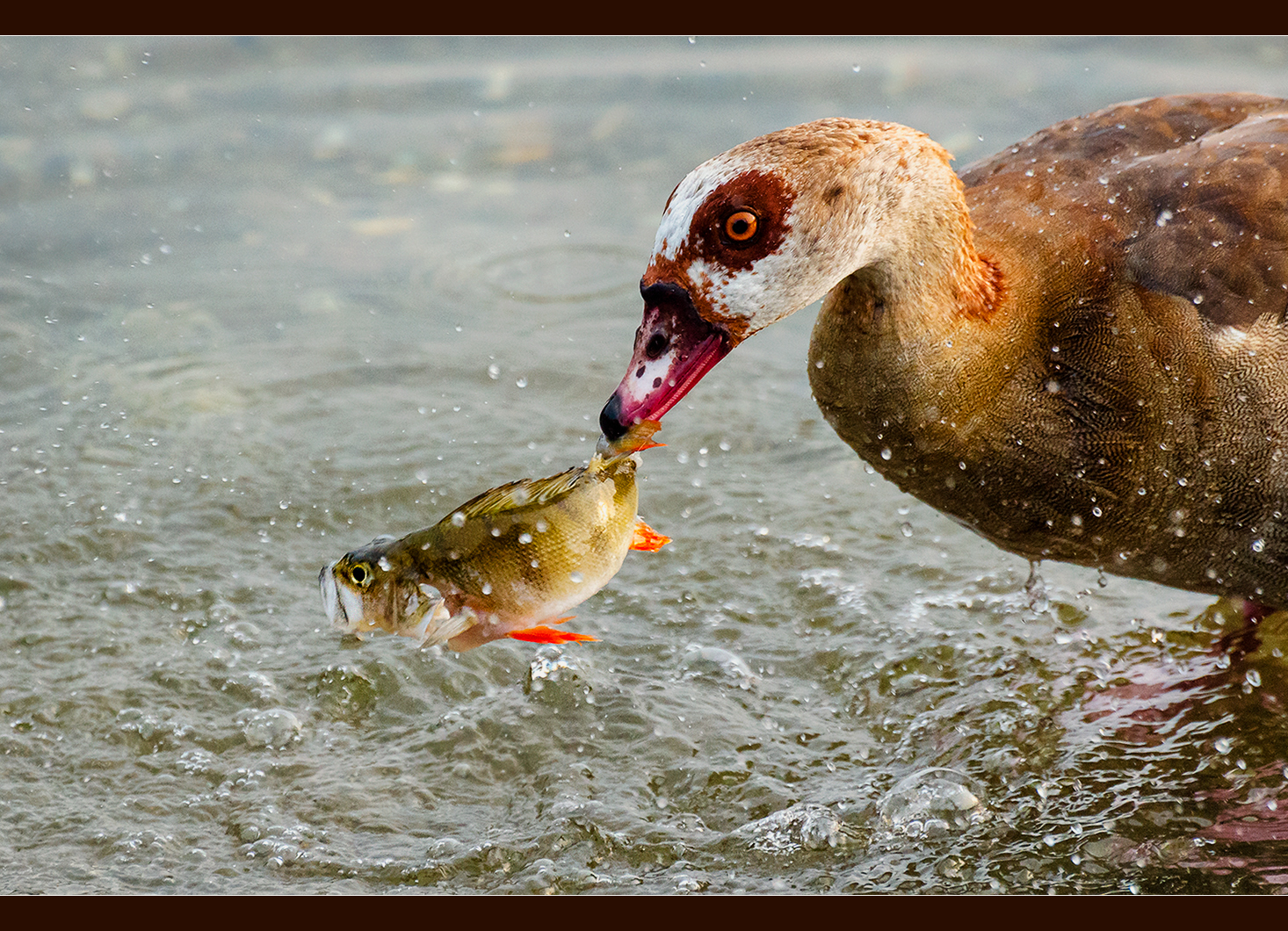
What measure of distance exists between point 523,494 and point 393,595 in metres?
0.33

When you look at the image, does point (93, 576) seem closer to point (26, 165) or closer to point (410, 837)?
point (410, 837)

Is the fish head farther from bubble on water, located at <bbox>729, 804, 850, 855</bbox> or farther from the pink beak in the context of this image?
bubble on water, located at <bbox>729, 804, 850, 855</bbox>

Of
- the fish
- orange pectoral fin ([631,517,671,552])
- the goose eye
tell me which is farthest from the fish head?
the goose eye

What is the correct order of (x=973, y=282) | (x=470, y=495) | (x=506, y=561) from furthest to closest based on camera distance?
(x=470, y=495)
(x=973, y=282)
(x=506, y=561)

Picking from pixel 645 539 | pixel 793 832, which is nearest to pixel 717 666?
pixel 793 832

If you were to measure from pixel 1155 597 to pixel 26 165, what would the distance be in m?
4.87

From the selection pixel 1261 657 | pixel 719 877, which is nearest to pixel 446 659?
pixel 719 877

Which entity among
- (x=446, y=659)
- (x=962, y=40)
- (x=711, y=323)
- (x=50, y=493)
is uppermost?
(x=962, y=40)

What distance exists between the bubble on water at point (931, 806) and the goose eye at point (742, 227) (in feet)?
4.76

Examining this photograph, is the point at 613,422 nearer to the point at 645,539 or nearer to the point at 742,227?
the point at 645,539

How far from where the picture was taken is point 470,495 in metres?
4.98

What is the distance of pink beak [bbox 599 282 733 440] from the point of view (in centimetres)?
310

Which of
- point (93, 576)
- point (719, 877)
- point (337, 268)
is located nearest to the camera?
point (719, 877)

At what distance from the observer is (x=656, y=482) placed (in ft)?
16.8
